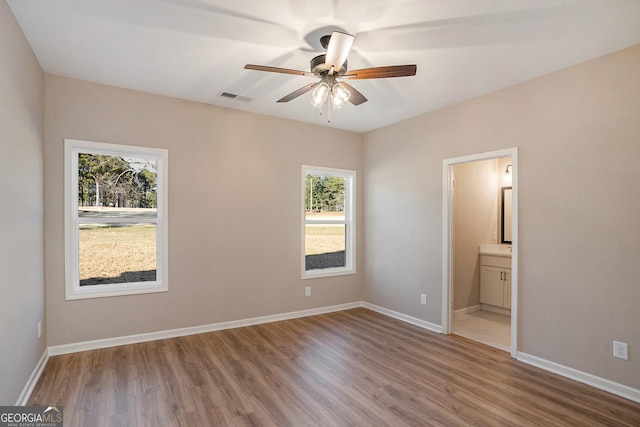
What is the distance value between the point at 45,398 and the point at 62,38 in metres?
2.79

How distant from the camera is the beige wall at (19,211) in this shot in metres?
2.08

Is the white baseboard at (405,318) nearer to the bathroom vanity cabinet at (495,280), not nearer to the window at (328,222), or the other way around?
the window at (328,222)

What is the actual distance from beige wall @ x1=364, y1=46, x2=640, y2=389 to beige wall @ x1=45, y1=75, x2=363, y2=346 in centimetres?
200

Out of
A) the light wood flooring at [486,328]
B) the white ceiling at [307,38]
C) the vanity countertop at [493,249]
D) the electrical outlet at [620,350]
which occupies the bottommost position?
the light wood flooring at [486,328]

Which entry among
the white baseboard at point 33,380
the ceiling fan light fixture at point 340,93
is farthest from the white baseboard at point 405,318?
the white baseboard at point 33,380

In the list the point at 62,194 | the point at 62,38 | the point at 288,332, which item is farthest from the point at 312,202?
the point at 62,38

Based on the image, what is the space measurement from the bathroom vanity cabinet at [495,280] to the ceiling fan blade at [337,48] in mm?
3818

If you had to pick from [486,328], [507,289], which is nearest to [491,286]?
[507,289]

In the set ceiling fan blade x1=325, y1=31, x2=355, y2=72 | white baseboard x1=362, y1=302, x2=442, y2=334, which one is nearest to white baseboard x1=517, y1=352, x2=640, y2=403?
white baseboard x1=362, y1=302, x2=442, y2=334

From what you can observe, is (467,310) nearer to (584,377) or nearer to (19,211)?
(584,377)

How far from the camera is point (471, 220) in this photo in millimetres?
4926

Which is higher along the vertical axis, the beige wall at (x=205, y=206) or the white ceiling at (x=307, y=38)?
the white ceiling at (x=307, y=38)

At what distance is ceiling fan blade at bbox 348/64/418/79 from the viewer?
2264mm

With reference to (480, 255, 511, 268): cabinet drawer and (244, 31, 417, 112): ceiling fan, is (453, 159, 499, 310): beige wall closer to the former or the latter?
(480, 255, 511, 268): cabinet drawer
